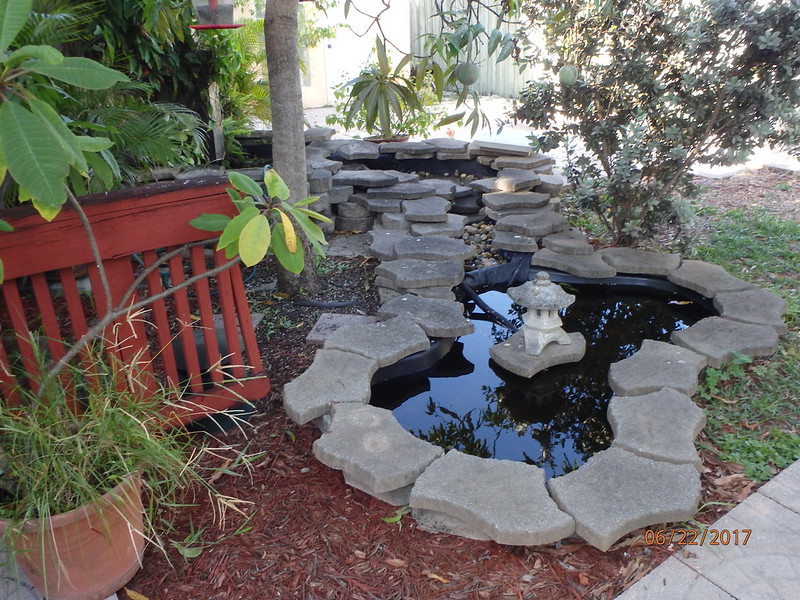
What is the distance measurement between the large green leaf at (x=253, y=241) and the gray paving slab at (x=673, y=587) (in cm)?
146

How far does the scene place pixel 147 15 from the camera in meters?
3.37

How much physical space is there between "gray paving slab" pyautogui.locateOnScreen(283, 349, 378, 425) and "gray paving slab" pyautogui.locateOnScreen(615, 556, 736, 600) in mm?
1203

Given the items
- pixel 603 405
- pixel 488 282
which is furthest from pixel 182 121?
pixel 603 405

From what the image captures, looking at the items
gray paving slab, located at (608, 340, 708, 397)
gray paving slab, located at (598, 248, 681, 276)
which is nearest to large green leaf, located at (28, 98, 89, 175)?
gray paving slab, located at (608, 340, 708, 397)

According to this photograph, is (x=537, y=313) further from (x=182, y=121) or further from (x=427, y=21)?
(x=427, y=21)

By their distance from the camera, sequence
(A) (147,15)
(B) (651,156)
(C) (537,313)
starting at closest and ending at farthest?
(C) (537,313)
(A) (147,15)
(B) (651,156)

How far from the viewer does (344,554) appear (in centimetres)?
197

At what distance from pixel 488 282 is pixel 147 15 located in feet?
8.27

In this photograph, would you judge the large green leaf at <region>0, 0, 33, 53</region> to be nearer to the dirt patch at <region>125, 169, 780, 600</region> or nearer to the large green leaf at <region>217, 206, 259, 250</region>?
the large green leaf at <region>217, 206, 259, 250</region>

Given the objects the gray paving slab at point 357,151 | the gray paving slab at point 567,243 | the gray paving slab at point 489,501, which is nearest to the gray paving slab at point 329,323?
the gray paving slab at point 489,501

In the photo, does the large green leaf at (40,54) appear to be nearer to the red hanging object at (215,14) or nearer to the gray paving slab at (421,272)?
the red hanging object at (215,14)

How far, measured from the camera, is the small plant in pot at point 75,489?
1.69 metres

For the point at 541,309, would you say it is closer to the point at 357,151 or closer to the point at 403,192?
the point at 403,192

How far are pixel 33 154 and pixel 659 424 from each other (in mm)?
2195
